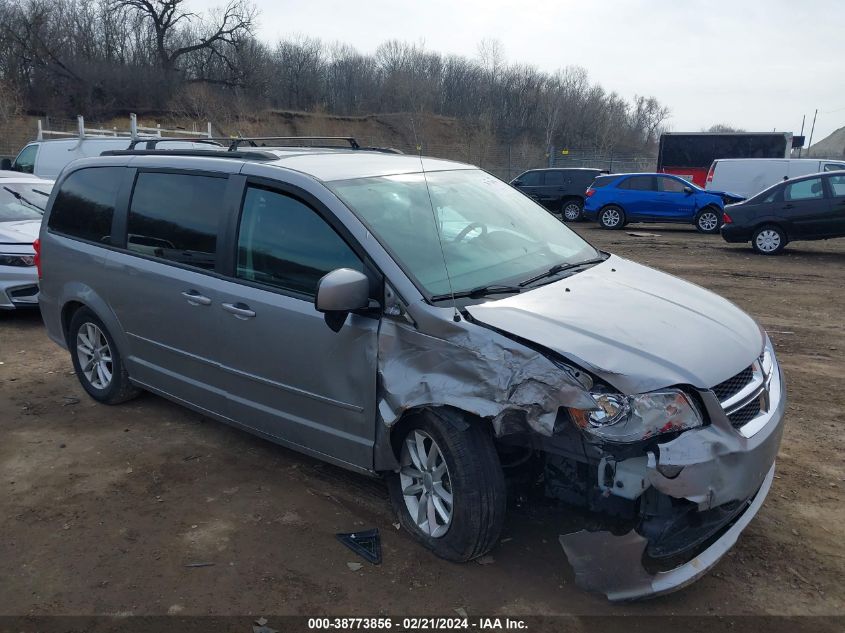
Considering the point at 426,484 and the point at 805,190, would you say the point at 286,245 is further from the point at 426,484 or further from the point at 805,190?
the point at 805,190

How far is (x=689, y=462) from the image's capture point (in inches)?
102

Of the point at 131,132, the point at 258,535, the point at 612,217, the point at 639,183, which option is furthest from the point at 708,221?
Answer: the point at 258,535

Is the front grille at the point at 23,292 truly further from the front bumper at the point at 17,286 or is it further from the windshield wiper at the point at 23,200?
the windshield wiper at the point at 23,200

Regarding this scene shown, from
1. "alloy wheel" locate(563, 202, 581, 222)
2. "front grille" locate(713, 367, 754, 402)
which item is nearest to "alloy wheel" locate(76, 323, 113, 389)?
"front grille" locate(713, 367, 754, 402)

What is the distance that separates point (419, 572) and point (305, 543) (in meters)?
0.62

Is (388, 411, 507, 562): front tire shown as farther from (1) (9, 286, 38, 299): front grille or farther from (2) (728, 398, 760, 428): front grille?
(1) (9, 286, 38, 299): front grille

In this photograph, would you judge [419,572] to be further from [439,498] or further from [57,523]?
[57,523]

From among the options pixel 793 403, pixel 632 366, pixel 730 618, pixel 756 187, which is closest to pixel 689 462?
pixel 632 366

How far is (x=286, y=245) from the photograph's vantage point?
144 inches

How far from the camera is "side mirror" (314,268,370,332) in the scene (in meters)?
3.05

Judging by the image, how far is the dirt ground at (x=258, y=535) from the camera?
9.59 ft

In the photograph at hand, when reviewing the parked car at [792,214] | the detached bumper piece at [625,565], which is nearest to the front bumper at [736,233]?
the parked car at [792,214]

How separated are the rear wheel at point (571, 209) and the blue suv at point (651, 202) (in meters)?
2.08

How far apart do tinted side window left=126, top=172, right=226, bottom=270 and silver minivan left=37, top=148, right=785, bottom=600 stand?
1 cm
